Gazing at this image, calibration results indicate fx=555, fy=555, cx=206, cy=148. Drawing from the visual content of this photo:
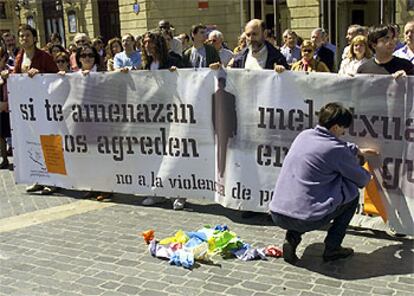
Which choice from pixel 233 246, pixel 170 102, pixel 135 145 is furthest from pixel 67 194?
pixel 233 246

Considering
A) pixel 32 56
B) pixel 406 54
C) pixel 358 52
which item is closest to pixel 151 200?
pixel 32 56

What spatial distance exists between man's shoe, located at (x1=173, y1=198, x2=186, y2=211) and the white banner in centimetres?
12

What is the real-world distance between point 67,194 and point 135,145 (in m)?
1.36

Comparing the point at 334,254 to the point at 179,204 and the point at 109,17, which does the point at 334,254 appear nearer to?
the point at 179,204

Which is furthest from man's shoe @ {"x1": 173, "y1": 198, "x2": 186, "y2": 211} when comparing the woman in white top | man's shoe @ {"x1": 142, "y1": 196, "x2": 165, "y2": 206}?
the woman in white top

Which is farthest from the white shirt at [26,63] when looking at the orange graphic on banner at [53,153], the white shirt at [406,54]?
the white shirt at [406,54]

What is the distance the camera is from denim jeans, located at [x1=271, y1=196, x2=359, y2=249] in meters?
4.29

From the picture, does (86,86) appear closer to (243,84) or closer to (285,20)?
(243,84)

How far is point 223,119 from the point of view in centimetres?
556

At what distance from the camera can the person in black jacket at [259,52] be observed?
561cm

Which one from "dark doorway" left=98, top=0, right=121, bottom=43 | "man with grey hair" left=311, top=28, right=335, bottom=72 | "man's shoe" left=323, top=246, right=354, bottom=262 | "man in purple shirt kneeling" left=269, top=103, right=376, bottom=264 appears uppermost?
"dark doorway" left=98, top=0, right=121, bottom=43

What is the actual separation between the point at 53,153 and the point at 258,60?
285cm

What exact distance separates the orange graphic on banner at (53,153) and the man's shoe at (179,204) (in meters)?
1.60

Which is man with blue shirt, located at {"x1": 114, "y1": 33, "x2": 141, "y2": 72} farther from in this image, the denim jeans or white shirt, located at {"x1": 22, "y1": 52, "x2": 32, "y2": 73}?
the denim jeans
